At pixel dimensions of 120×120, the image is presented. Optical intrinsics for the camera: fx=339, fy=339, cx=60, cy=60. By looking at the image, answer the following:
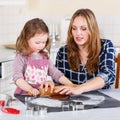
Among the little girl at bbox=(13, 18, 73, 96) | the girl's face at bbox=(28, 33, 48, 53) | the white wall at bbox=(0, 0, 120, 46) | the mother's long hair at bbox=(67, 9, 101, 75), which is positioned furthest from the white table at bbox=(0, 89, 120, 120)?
the white wall at bbox=(0, 0, 120, 46)

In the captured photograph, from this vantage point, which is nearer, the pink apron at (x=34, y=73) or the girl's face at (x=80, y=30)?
the pink apron at (x=34, y=73)

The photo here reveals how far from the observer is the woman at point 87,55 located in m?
1.94

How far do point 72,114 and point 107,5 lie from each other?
2294 millimetres

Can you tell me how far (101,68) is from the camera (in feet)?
6.52

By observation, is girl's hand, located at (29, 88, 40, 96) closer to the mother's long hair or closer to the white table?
the white table

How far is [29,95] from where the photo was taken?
173 centimetres

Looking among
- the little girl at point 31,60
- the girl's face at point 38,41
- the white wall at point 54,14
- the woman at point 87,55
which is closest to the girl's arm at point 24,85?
the little girl at point 31,60

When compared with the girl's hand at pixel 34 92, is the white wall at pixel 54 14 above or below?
above

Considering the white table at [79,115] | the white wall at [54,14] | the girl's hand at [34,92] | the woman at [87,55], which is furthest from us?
the white wall at [54,14]

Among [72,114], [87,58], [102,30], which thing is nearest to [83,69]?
[87,58]

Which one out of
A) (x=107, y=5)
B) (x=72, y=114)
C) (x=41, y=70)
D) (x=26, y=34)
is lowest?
(x=72, y=114)

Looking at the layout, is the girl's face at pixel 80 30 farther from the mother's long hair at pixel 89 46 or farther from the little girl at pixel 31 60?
the little girl at pixel 31 60

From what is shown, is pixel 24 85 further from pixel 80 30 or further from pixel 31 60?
pixel 80 30

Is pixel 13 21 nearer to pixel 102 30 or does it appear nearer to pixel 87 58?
pixel 102 30
